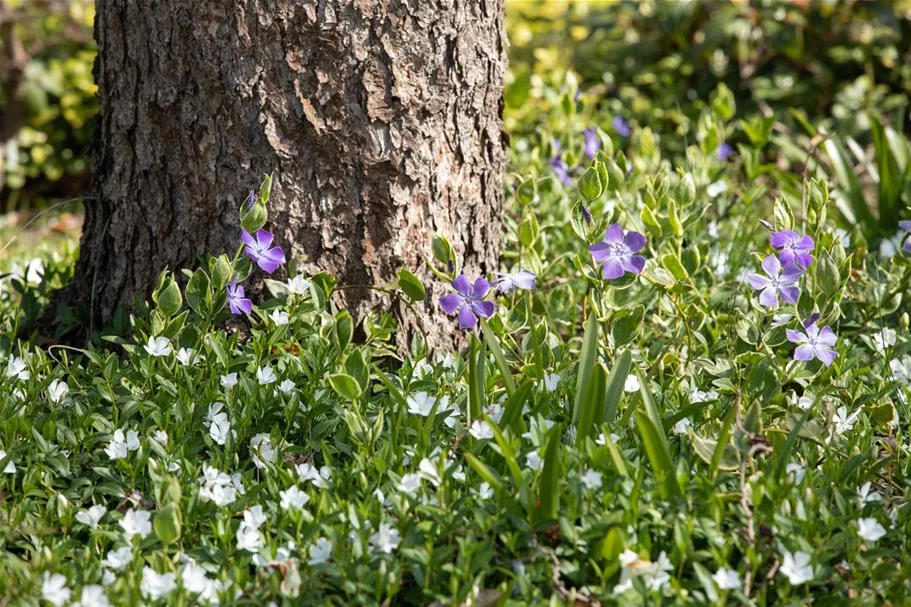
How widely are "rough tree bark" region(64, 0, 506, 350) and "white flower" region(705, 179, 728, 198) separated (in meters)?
1.05

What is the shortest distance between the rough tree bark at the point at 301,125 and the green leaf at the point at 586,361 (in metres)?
0.64

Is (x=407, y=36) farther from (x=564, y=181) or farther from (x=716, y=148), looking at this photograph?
(x=716, y=148)

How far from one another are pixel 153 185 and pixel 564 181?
1506 mm

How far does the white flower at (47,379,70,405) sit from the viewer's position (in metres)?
2.17

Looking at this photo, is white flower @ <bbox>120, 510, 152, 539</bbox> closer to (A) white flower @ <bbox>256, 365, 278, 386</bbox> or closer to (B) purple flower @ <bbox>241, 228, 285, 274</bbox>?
(A) white flower @ <bbox>256, 365, 278, 386</bbox>

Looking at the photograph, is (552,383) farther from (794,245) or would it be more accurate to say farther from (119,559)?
(119,559)

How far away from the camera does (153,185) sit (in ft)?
8.25

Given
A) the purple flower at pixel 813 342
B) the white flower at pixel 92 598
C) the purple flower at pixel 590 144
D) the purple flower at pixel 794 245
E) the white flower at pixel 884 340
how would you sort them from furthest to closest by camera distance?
the purple flower at pixel 590 144
the white flower at pixel 884 340
the purple flower at pixel 794 245
the purple flower at pixel 813 342
the white flower at pixel 92 598

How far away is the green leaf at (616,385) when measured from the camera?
2014 mm

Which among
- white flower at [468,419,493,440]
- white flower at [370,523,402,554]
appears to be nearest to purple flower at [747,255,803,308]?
white flower at [468,419,493,440]

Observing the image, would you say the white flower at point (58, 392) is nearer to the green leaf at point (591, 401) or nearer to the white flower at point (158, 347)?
the white flower at point (158, 347)

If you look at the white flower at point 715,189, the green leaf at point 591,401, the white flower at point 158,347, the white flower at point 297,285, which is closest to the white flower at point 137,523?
the white flower at point 158,347

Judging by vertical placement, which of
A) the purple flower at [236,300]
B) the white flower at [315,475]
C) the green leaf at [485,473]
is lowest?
Answer: the white flower at [315,475]

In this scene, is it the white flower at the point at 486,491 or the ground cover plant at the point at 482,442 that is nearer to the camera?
the ground cover plant at the point at 482,442
